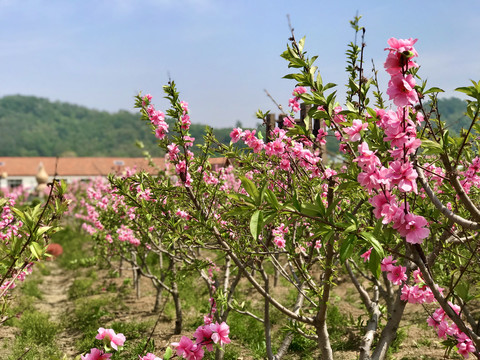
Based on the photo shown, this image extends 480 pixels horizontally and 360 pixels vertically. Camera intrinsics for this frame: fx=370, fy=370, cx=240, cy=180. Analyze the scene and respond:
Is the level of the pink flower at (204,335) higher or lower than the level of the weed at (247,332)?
higher

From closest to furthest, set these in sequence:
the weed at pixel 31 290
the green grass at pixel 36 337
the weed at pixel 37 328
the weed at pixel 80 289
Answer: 1. the green grass at pixel 36 337
2. the weed at pixel 37 328
3. the weed at pixel 31 290
4. the weed at pixel 80 289

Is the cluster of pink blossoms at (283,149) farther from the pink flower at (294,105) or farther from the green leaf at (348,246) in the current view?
the green leaf at (348,246)

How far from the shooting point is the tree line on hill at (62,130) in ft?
324

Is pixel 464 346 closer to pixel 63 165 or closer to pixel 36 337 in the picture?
pixel 36 337

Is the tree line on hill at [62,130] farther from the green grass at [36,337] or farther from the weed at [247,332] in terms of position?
the weed at [247,332]

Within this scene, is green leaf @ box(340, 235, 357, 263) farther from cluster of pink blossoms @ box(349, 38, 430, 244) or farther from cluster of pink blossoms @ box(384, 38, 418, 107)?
cluster of pink blossoms @ box(384, 38, 418, 107)

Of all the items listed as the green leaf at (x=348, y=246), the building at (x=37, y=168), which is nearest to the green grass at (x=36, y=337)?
the green leaf at (x=348, y=246)

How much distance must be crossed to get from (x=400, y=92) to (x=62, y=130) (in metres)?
135

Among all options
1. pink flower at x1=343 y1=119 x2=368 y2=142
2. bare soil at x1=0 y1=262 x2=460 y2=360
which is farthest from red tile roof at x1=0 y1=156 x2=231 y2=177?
pink flower at x1=343 y1=119 x2=368 y2=142

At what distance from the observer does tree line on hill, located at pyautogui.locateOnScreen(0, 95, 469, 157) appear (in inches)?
3885

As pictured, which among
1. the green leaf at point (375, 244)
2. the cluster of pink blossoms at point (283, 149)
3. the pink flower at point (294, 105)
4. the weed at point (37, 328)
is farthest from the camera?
the weed at point (37, 328)

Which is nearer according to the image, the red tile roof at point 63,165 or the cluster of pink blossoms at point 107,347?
the cluster of pink blossoms at point 107,347

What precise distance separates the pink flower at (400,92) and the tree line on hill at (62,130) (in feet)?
268

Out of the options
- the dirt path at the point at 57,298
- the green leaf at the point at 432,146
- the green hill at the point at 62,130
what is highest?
the green hill at the point at 62,130
